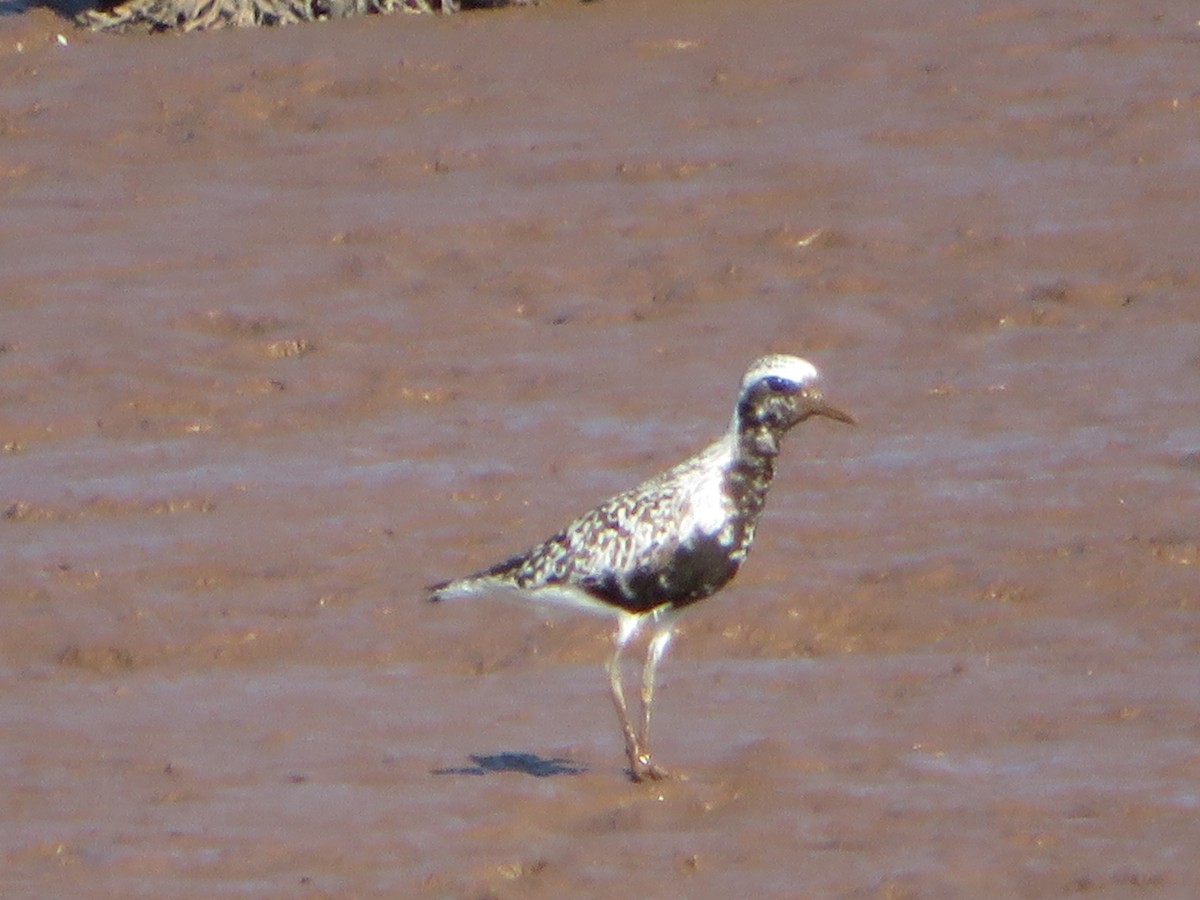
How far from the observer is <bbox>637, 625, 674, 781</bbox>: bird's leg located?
980cm

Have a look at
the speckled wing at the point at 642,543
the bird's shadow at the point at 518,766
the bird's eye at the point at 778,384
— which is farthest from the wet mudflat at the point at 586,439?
the bird's eye at the point at 778,384

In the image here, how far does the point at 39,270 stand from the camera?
17.5 metres

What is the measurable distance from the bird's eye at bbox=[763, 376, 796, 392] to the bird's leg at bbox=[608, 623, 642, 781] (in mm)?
1063

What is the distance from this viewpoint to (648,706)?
1010cm

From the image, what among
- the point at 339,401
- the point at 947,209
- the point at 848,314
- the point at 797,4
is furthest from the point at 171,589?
the point at 797,4

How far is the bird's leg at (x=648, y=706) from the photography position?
9797mm

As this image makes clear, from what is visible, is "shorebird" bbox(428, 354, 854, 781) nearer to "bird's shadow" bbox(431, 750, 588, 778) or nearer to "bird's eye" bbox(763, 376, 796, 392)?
"bird's eye" bbox(763, 376, 796, 392)

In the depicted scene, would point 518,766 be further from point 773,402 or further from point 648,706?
point 773,402

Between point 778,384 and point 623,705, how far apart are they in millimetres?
1339

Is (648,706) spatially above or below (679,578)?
below

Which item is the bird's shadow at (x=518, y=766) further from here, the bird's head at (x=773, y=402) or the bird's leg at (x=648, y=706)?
the bird's head at (x=773, y=402)

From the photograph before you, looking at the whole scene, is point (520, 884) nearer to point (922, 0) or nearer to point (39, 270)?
point (39, 270)

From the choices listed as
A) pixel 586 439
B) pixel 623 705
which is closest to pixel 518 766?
pixel 623 705

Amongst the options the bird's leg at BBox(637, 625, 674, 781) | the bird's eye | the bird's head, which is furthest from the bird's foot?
the bird's eye
